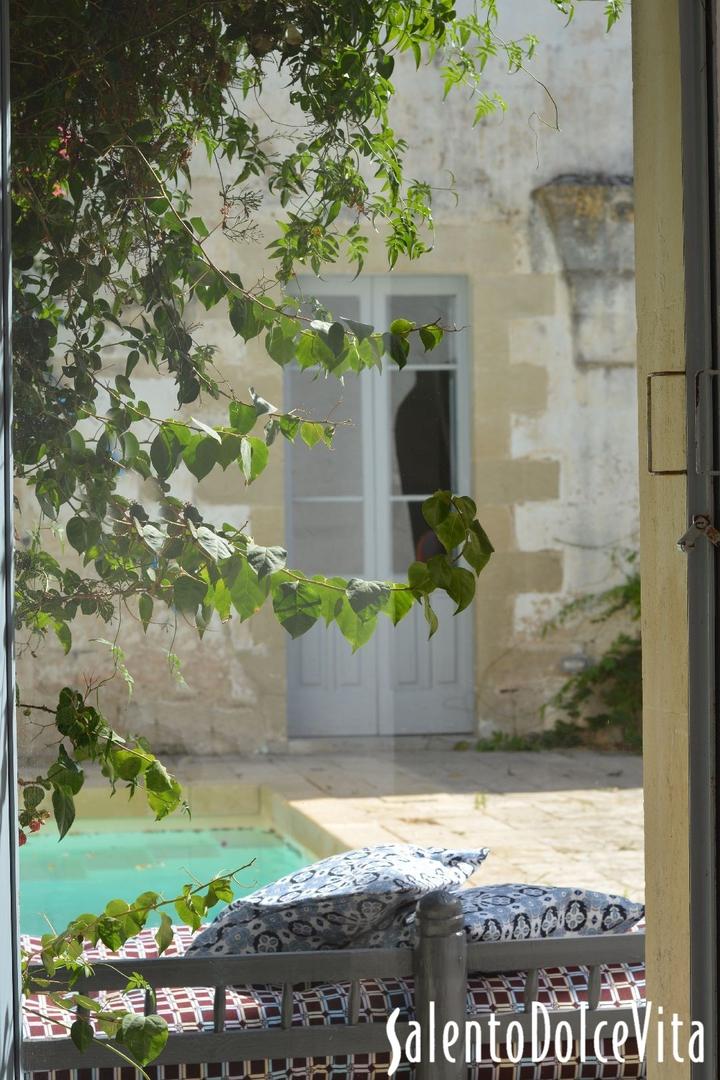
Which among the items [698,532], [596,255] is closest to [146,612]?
[698,532]

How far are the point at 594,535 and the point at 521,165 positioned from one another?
4.78 ft

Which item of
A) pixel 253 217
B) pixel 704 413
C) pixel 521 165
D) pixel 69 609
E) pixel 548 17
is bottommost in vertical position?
pixel 69 609

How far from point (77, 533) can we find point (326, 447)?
351 millimetres

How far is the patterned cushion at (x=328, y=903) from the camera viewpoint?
1614 millimetres

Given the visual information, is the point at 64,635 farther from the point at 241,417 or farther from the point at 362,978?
the point at 362,978

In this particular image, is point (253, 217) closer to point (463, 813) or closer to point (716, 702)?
point (716, 702)

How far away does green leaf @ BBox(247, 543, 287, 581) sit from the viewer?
5.19 ft

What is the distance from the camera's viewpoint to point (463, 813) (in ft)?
7.22

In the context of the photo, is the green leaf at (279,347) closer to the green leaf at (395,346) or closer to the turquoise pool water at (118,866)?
the green leaf at (395,346)

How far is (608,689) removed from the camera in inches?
96.3

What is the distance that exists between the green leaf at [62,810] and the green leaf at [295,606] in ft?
1.15

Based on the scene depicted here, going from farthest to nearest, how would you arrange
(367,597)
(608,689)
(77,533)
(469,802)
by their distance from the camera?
A: (608,689), (469,802), (367,597), (77,533)

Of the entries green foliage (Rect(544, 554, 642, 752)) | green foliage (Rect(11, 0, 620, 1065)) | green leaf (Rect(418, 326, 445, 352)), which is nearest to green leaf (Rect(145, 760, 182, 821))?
green foliage (Rect(11, 0, 620, 1065))

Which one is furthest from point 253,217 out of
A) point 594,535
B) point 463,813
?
point 594,535
